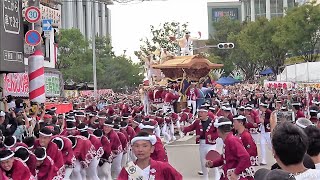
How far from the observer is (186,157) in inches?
778

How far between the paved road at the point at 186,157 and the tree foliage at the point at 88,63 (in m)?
34.3

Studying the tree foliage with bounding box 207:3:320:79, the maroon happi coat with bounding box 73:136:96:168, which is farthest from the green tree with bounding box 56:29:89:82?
the maroon happi coat with bounding box 73:136:96:168

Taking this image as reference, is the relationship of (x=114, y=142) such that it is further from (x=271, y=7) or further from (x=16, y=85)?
(x=271, y=7)

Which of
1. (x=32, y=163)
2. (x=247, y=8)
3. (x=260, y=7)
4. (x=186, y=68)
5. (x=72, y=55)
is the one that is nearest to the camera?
(x=32, y=163)

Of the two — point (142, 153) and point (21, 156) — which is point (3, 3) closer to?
point (21, 156)

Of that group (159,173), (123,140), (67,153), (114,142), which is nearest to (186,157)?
(123,140)

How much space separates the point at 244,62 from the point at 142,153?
7438 centimetres

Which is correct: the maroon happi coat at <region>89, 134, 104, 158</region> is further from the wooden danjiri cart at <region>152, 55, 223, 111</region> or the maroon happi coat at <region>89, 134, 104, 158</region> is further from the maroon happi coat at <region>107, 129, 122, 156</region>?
the wooden danjiri cart at <region>152, 55, 223, 111</region>

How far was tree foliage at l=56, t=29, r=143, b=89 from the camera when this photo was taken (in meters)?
61.8

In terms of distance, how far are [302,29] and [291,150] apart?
46984 mm

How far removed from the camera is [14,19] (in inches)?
407

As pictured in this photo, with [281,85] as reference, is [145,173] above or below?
below

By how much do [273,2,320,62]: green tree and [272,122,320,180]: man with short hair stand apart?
45785 millimetres

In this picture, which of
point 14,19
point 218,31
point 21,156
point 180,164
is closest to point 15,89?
point 180,164
